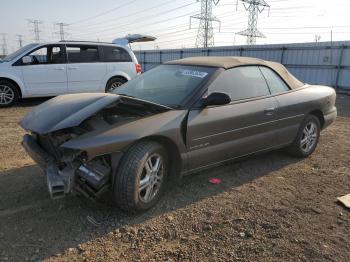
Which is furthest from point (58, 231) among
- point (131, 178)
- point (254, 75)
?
point (254, 75)

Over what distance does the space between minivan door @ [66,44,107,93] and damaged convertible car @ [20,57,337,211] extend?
18.8ft

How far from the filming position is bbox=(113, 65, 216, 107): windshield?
3.90m

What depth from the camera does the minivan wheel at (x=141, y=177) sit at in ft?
10.3

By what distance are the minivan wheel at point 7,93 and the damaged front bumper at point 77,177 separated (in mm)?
7000

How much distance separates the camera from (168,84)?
4.23 metres

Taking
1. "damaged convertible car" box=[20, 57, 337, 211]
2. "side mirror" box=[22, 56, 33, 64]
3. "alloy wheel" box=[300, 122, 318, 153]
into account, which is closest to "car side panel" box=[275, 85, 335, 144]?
"damaged convertible car" box=[20, 57, 337, 211]

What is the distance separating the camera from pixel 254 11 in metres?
42.4

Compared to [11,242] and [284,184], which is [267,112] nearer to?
[284,184]

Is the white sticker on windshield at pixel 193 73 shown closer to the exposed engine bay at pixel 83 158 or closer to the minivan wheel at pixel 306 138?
the exposed engine bay at pixel 83 158

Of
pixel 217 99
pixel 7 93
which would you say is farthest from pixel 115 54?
pixel 217 99

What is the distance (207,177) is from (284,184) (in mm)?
938

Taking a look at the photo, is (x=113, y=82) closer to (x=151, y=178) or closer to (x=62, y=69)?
(x=62, y=69)

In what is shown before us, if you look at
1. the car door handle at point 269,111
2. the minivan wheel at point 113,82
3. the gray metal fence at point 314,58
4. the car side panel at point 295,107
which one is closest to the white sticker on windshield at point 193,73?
the car door handle at point 269,111

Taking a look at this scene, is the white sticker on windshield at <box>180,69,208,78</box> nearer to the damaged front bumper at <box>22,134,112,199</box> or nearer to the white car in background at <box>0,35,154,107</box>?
the damaged front bumper at <box>22,134,112,199</box>
